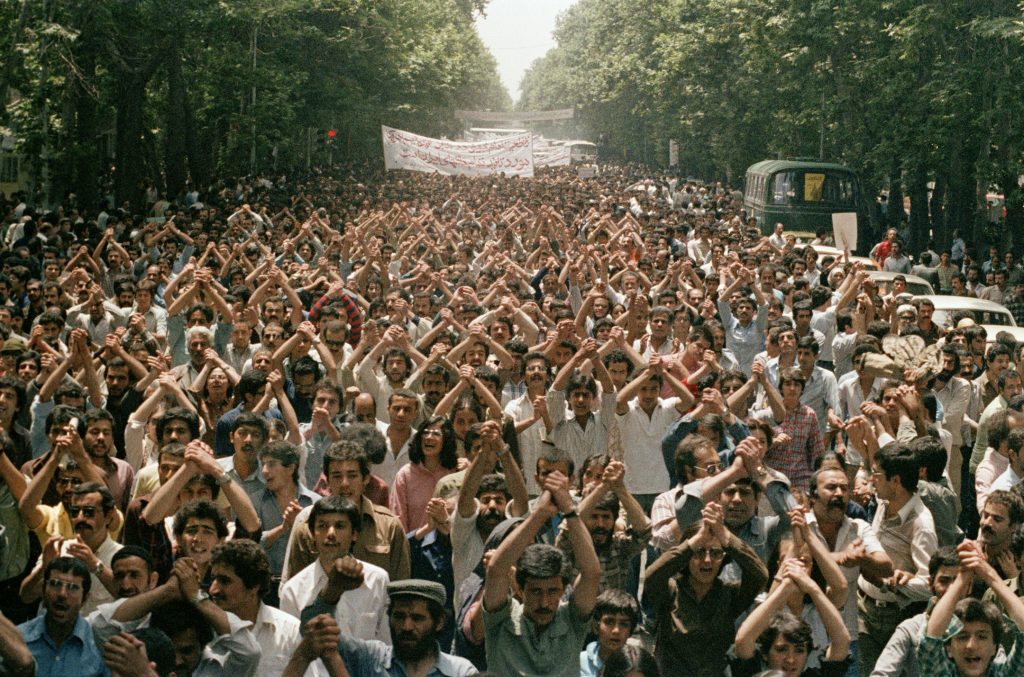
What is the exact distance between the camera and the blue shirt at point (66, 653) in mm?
4941

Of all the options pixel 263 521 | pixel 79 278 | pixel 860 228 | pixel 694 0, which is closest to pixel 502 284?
pixel 79 278

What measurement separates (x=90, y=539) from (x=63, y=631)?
117 centimetres

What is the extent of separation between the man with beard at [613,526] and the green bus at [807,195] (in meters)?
24.1

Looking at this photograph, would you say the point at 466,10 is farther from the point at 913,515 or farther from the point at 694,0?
the point at 913,515

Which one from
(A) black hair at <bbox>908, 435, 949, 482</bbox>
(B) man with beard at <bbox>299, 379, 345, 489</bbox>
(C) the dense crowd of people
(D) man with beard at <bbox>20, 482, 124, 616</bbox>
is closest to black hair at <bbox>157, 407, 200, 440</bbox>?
(C) the dense crowd of people

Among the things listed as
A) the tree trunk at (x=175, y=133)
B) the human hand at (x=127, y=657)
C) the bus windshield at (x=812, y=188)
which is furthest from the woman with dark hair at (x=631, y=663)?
the tree trunk at (x=175, y=133)

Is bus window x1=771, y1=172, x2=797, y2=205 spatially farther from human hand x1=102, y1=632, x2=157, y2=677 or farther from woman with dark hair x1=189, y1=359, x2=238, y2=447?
human hand x1=102, y1=632, x2=157, y2=677

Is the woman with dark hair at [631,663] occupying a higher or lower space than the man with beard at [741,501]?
lower

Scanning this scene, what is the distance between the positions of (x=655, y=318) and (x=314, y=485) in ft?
12.2

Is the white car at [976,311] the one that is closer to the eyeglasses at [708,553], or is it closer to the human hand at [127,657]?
the eyeglasses at [708,553]

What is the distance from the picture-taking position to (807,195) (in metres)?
30.5

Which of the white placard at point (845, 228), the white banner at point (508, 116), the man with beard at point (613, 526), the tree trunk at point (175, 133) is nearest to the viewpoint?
the man with beard at point (613, 526)

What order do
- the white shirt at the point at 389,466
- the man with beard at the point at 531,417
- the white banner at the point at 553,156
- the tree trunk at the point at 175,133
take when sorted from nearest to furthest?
the white shirt at the point at 389,466, the man with beard at the point at 531,417, the tree trunk at the point at 175,133, the white banner at the point at 553,156

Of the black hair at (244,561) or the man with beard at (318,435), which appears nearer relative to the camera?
the black hair at (244,561)
